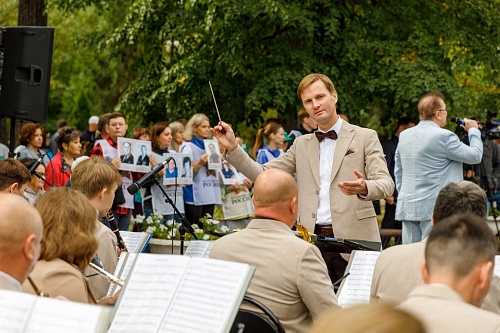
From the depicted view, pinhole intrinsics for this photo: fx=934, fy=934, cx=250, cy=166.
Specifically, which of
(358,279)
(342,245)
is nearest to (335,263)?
(342,245)

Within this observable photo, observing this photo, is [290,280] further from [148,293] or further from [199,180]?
[199,180]

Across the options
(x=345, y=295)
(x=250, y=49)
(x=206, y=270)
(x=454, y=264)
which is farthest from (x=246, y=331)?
(x=250, y=49)

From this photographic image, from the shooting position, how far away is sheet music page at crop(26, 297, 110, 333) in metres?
3.04

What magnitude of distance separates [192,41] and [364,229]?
8.95m

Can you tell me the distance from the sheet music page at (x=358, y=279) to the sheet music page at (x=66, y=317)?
7.57ft

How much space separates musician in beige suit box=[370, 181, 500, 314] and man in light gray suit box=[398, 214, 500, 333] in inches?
46.5

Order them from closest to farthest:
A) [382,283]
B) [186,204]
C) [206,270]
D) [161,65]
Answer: [206,270] < [382,283] < [186,204] < [161,65]

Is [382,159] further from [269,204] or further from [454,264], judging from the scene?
[454,264]

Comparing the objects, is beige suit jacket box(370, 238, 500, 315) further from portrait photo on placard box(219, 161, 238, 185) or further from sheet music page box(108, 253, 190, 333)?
portrait photo on placard box(219, 161, 238, 185)

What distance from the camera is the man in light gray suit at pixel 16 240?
3.69m

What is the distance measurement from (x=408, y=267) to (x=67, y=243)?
1.67 metres

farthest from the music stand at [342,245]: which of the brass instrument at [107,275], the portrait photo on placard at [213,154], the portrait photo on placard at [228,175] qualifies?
the portrait photo on placard at [228,175]

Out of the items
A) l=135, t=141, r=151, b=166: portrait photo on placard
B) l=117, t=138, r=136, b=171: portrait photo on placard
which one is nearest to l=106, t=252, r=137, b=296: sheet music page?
l=117, t=138, r=136, b=171: portrait photo on placard

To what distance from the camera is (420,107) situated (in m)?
10.0
